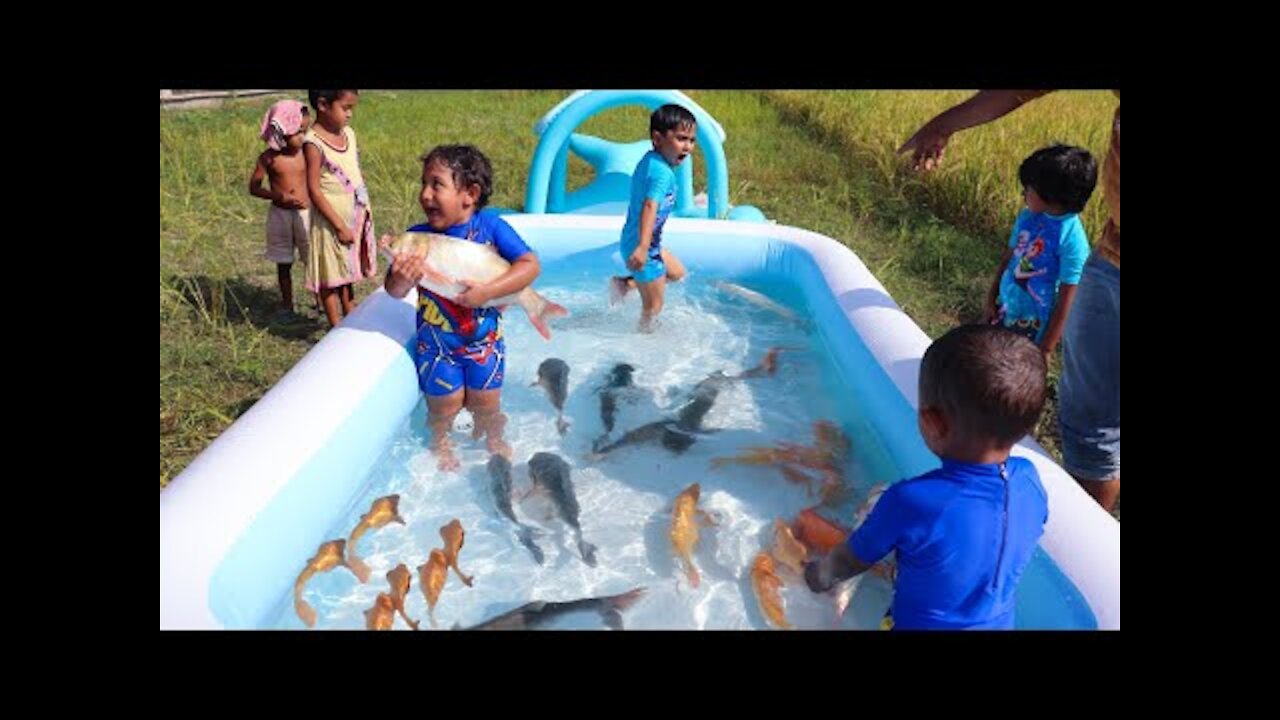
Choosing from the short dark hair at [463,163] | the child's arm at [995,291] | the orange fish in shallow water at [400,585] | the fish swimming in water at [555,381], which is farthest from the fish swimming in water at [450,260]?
the child's arm at [995,291]

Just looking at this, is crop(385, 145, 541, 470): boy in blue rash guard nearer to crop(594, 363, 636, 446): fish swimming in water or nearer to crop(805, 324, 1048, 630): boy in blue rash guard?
crop(594, 363, 636, 446): fish swimming in water

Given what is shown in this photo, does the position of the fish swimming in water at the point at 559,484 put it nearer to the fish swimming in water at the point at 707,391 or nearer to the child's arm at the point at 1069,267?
the fish swimming in water at the point at 707,391

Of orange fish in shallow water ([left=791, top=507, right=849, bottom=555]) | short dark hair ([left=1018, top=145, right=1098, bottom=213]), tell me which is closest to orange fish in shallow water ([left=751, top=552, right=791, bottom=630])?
orange fish in shallow water ([left=791, top=507, right=849, bottom=555])

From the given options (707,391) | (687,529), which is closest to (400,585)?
(687,529)

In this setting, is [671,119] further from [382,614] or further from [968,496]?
[968,496]

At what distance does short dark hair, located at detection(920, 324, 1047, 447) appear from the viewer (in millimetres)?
2131

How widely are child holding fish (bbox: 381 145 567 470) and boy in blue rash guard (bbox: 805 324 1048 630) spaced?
2.16 meters

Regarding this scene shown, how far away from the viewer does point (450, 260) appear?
3863 mm

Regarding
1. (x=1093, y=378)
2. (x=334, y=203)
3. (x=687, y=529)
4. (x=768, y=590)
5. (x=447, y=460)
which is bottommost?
(x=768, y=590)

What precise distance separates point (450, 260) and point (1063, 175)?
245 centimetres

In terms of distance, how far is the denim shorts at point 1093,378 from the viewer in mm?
3236

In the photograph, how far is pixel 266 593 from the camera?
3.02 m
